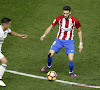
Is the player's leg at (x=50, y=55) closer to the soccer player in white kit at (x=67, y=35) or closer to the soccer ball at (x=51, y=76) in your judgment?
the soccer player in white kit at (x=67, y=35)

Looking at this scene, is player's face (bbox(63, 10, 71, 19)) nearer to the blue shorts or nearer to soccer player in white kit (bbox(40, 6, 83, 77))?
soccer player in white kit (bbox(40, 6, 83, 77))

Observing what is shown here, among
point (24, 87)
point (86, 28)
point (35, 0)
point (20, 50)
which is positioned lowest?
point (24, 87)

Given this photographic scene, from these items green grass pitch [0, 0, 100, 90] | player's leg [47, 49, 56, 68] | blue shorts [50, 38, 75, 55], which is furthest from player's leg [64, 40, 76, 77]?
player's leg [47, 49, 56, 68]

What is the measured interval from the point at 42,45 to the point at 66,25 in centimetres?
331

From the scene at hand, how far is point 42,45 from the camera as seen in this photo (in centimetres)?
1497

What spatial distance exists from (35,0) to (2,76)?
9930 mm

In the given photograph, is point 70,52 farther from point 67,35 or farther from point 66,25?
point 66,25

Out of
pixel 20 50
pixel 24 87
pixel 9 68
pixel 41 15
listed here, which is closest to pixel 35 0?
pixel 41 15

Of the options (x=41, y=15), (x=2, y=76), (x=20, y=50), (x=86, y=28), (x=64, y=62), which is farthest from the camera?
(x=41, y=15)

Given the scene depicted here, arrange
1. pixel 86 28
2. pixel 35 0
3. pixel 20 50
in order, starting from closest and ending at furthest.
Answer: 1. pixel 20 50
2. pixel 86 28
3. pixel 35 0

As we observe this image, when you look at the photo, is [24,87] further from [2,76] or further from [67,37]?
[67,37]

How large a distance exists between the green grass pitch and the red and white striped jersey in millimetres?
1353

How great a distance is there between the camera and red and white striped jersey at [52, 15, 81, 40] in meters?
11.8

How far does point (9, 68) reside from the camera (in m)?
12.5
